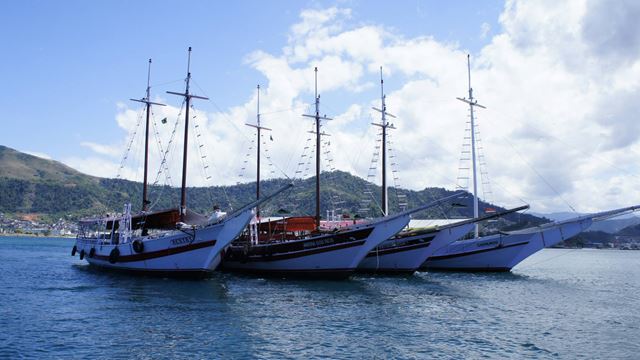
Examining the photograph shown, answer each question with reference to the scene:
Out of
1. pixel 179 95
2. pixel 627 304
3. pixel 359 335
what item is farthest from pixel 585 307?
pixel 179 95

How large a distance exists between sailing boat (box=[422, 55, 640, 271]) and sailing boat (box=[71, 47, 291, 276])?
78.6 feet

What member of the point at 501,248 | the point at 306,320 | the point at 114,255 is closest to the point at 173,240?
the point at 114,255

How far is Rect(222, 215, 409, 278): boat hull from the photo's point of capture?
35094 millimetres

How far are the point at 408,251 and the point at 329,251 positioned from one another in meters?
9.62

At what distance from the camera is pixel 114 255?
38469mm

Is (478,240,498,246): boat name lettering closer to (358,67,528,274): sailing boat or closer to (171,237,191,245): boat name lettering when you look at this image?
(358,67,528,274): sailing boat

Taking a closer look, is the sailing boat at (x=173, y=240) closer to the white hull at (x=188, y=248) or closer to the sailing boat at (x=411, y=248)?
the white hull at (x=188, y=248)

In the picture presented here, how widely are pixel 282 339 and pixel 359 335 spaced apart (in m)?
2.83

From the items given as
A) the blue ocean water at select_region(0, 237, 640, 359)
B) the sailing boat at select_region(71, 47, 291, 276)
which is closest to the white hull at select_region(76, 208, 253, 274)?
the sailing boat at select_region(71, 47, 291, 276)

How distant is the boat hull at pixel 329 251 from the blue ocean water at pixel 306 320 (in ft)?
6.42

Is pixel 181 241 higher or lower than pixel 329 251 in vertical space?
higher

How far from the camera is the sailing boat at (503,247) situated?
1854 inches

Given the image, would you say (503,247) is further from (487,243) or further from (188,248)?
(188,248)

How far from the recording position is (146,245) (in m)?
35.5
